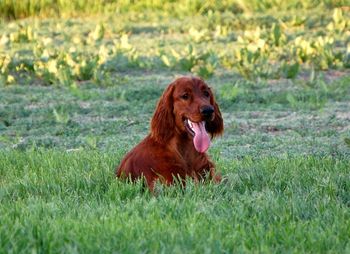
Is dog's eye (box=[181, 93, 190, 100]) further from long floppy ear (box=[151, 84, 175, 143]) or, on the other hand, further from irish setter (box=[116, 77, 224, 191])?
long floppy ear (box=[151, 84, 175, 143])

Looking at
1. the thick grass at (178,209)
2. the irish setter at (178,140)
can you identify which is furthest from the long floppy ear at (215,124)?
the thick grass at (178,209)

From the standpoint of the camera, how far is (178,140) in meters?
7.51

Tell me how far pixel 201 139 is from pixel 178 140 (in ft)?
0.83

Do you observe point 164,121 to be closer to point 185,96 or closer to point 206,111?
point 185,96

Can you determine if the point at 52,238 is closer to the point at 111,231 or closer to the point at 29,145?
the point at 111,231

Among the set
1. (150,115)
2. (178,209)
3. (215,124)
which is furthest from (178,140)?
(150,115)

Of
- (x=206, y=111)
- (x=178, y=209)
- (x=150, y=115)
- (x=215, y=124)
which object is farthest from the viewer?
(x=150, y=115)

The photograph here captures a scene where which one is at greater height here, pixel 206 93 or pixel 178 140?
Answer: pixel 206 93

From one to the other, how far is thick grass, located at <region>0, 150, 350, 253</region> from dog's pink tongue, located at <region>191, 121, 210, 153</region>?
30 cm

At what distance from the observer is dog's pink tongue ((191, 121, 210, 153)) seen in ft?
24.0

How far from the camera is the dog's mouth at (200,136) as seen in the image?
7.31 meters

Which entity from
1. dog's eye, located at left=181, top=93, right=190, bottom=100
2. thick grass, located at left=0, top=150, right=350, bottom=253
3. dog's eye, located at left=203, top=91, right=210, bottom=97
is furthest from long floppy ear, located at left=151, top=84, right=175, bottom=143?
thick grass, located at left=0, top=150, right=350, bottom=253

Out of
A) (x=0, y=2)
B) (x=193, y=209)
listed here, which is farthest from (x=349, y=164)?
(x=0, y=2)

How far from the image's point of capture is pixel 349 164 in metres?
8.09
